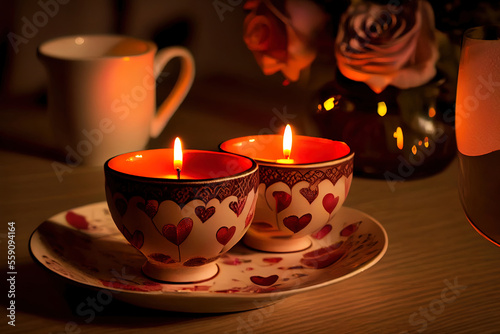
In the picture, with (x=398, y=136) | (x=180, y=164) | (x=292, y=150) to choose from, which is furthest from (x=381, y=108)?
(x=180, y=164)

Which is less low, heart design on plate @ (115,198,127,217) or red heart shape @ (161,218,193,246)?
heart design on plate @ (115,198,127,217)

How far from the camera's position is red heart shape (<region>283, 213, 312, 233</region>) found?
0.44 metres

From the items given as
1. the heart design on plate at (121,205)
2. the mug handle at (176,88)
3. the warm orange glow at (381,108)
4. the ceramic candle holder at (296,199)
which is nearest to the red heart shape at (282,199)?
the ceramic candle holder at (296,199)

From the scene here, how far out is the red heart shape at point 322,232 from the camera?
486 millimetres

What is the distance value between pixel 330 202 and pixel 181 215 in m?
0.12

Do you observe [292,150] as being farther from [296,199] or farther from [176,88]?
[176,88]

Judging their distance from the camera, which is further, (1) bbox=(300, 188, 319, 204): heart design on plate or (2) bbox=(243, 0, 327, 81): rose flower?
(2) bbox=(243, 0, 327, 81): rose flower

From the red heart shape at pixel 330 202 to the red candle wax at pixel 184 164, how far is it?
2.5 inches

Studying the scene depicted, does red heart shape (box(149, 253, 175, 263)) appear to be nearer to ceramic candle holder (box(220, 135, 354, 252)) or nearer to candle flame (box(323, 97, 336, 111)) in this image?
ceramic candle holder (box(220, 135, 354, 252))

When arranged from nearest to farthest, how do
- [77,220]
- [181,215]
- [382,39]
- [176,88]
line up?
1. [181,215]
2. [77,220]
3. [382,39]
4. [176,88]

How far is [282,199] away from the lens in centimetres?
44

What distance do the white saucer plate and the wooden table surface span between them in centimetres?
1

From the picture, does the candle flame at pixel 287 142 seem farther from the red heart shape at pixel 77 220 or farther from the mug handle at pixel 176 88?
the mug handle at pixel 176 88

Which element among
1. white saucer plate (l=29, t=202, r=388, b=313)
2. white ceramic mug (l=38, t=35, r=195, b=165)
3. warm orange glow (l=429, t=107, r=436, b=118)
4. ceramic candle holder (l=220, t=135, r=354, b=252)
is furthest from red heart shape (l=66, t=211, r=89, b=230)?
warm orange glow (l=429, t=107, r=436, b=118)
